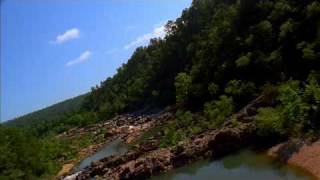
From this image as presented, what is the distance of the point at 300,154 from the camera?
3148 centimetres

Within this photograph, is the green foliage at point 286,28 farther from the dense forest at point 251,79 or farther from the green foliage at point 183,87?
the green foliage at point 183,87

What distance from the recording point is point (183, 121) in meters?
58.7

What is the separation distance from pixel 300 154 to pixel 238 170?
13.0ft

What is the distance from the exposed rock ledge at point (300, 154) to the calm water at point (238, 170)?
0.53 m

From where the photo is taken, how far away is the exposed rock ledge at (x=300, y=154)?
96.8ft

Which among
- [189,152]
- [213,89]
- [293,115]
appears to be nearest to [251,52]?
[213,89]

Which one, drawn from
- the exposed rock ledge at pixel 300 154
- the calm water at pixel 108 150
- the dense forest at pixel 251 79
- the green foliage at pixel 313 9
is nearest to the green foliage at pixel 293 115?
the dense forest at pixel 251 79

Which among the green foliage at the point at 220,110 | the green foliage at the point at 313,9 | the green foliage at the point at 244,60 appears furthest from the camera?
the green foliage at the point at 244,60

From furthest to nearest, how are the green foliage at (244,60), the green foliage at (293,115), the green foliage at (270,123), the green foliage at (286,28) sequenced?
the green foliage at (244,60), the green foliage at (286,28), the green foliage at (270,123), the green foliage at (293,115)

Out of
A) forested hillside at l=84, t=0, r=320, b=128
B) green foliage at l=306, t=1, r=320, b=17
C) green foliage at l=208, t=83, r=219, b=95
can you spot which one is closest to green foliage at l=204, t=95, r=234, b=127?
forested hillside at l=84, t=0, r=320, b=128

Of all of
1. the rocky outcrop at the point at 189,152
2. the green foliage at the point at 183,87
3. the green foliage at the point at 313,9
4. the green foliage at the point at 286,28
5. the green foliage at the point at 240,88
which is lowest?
the rocky outcrop at the point at 189,152

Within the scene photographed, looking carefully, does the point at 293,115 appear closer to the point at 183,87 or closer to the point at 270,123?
the point at 270,123

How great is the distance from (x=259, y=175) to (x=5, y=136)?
4240 cm

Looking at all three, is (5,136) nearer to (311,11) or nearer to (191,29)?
(311,11)
